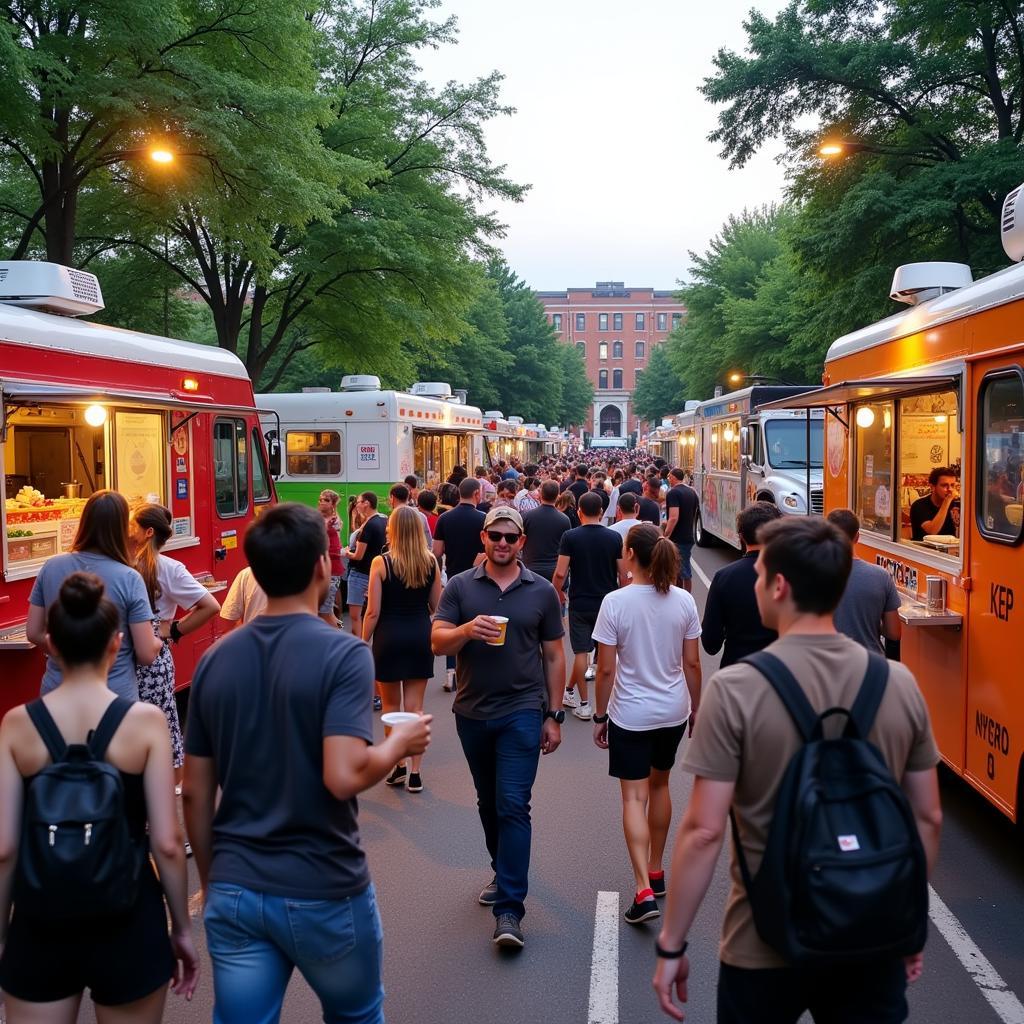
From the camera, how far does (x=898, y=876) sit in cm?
230

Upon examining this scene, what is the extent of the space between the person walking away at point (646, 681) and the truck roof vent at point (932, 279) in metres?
3.42

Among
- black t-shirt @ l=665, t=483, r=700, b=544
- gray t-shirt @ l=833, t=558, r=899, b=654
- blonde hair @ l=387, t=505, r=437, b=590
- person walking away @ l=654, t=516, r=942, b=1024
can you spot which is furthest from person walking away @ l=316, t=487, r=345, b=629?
person walking away @ l=654, t=516, r=942, b=1024

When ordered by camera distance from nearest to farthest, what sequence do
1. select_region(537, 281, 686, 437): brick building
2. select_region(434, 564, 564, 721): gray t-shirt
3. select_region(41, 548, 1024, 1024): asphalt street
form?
select_region(41, 548, 1024, 1024): asphalt street → select_region(434, 564, 564, 721): gray t-shirt → select_region(537, 281, 686, 437): brick building

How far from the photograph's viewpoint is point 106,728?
271cm

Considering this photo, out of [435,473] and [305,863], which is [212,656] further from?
[435,473]

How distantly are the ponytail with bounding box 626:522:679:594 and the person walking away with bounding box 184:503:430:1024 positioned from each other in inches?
99.7

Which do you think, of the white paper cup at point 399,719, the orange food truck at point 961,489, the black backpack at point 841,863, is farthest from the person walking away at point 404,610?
the black backpack at point 841,863

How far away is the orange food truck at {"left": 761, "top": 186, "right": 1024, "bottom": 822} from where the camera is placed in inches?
204

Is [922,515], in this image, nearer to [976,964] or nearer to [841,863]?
[976,964]

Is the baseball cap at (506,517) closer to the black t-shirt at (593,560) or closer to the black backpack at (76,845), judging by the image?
the black backpack at (76,845)

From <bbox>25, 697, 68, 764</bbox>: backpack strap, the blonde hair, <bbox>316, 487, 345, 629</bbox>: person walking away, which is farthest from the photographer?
<bbox>316, 487, 345, 629</bbox>: person walking away

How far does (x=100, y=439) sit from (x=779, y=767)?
7.09m

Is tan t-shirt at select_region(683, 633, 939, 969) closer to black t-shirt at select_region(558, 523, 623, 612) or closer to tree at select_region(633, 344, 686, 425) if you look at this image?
black t-shirt at select_region(558, 523, 623, 612)

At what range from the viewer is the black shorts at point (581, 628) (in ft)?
28.2
